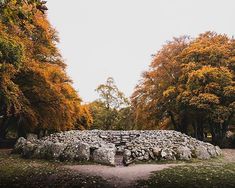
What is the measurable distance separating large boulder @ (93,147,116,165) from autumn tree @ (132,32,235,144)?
16.8 m

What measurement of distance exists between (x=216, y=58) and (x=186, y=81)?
4710 millimetres

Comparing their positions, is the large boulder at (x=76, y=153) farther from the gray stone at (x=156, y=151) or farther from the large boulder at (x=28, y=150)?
the gray stone at (x=156, y=151)

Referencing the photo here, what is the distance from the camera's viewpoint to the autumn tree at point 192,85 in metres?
34.4

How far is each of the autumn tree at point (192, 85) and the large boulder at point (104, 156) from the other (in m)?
16.8

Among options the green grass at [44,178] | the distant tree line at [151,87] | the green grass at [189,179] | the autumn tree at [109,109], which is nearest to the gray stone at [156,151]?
the green grass at [189,179]

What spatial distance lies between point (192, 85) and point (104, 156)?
18905mm

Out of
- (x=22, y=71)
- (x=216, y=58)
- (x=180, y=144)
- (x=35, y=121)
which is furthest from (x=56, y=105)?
(x=216, y=58)

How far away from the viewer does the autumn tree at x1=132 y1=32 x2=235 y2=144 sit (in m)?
34.4

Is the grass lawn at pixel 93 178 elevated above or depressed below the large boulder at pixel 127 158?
below

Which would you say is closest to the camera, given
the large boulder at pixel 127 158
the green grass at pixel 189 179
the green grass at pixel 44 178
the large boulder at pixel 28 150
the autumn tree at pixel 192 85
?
the green grass at pixel 189 179

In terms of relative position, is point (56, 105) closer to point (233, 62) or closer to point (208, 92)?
point (208, 92)

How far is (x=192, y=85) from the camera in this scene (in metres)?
35.8

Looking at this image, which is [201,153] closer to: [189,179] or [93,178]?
[189,179]

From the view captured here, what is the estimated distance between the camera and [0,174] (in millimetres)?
14812
